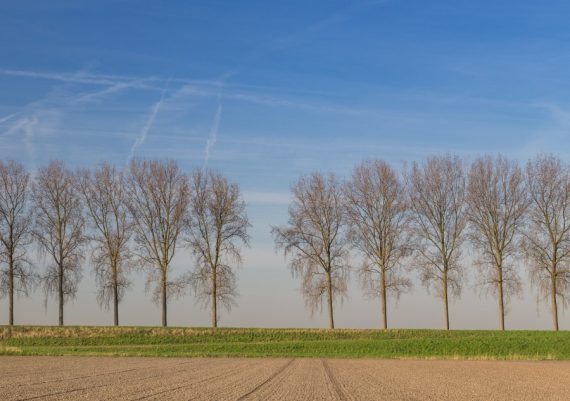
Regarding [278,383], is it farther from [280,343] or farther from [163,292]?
[163,292]

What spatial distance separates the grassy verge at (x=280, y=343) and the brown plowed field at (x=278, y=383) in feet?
38.7

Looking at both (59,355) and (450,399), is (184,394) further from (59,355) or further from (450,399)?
(59,355)

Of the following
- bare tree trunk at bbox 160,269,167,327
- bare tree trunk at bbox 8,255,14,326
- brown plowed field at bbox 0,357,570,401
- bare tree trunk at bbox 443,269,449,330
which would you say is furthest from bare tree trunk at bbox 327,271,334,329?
bare tree trunk at bbox 8,255,14,326

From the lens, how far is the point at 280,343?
4678 cm

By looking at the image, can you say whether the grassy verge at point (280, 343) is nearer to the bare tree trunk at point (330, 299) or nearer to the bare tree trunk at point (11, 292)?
the bare tree trunk at point (330, 299)

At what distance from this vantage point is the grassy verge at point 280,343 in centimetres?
4397

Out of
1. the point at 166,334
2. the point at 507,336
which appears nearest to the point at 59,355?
the point at 166,334

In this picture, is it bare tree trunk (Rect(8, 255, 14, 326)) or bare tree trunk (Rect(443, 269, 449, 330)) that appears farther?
bare tree trunk (Rect(8, 255, 14, 326))

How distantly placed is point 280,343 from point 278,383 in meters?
24.2

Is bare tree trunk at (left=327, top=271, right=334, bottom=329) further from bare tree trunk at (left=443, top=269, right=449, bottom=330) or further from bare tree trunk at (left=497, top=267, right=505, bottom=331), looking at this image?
Result: bare tree trunk at (left=497, top=267, right=505, bottom=331)

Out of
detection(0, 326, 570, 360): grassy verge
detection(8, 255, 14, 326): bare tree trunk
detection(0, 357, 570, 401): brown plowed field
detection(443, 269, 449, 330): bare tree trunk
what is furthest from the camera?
detection(8, 255, 14, 326): bare tree trunk

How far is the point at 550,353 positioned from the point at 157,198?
32.1m

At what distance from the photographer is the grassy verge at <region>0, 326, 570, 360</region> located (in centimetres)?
4397

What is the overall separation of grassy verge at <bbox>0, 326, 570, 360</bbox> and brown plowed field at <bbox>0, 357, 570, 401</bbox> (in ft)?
38.7
